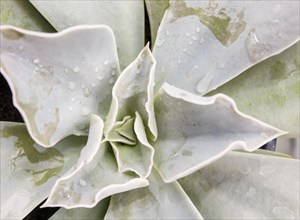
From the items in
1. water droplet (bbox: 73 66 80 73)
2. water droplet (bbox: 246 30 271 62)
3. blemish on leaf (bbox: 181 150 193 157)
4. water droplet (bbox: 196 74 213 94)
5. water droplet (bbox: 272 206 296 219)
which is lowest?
water droplet (bbox: 272 206 296 219)

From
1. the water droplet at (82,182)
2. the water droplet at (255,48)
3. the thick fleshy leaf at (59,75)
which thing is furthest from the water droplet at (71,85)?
the water droplet at (255,48)

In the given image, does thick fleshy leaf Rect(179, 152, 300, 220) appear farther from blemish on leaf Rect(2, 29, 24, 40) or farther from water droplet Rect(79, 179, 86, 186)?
blemish on leaf Rect(2, 29, 24, 40)

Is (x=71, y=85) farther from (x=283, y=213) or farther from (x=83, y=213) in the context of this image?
(x=283, y=213)

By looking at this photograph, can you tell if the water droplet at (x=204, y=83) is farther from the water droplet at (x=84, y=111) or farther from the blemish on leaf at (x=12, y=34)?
the blemish on leaf at (x=12, y=34)

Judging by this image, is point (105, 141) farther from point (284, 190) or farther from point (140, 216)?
point (284, 190)

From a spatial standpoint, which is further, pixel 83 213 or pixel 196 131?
pixel 83 213

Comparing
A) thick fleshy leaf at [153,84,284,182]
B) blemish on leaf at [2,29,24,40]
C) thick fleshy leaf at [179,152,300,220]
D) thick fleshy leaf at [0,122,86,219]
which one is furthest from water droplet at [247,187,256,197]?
blemish on leaf at [2,29,24,40]

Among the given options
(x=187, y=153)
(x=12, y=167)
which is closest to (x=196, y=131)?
(x=187, y=153)
